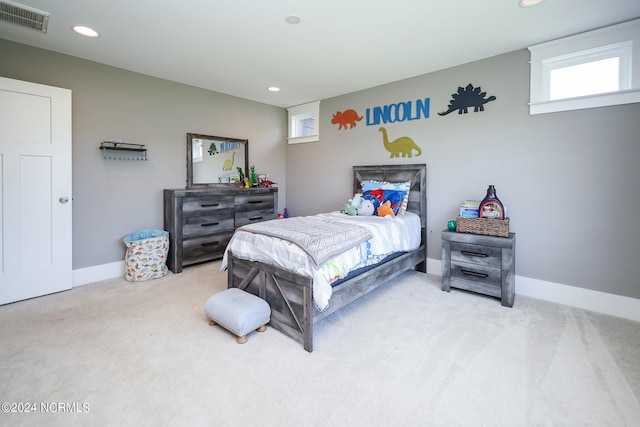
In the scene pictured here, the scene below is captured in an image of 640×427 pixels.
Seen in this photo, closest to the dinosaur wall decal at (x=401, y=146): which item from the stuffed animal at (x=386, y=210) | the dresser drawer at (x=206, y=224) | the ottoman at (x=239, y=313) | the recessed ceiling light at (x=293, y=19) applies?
the stuffed animal at (x=386, y=210)

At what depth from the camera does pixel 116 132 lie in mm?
3535

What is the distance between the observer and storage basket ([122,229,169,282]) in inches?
134

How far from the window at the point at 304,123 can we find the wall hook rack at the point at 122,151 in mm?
2438

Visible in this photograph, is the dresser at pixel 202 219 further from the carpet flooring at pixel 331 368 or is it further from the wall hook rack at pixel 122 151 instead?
the carpet flooring at pixel 331 368

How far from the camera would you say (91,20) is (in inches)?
97.8

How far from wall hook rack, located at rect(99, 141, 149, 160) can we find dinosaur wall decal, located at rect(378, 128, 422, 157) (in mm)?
3108

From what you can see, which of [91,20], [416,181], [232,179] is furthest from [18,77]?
[416,181]

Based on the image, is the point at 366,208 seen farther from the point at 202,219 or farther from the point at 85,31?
the point at 85,31

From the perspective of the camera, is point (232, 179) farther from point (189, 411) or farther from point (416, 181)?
point (189, 411)

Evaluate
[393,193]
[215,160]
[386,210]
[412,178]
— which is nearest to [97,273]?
[215,160]

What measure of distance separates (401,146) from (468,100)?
93 cm

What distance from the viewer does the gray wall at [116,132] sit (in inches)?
125

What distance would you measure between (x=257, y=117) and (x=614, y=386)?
16.5 feet

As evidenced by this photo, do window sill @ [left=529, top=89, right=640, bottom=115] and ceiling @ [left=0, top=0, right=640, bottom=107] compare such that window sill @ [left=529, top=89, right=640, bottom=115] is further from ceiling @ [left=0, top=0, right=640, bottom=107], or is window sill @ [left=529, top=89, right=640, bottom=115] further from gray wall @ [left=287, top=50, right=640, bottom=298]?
ceiling @ [left=0, top=0, right=640, bottom=107]
